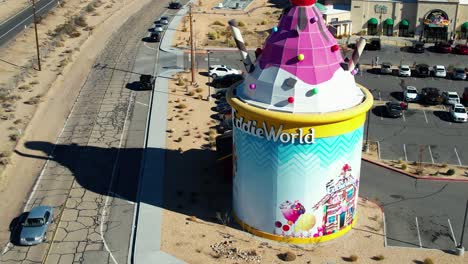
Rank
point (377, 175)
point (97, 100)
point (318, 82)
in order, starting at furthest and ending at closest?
1. point (97, 100)
2. point (377, 175)
3. point (318, 82)

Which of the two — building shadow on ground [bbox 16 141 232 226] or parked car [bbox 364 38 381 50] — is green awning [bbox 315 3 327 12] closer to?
parked car [bbox 364 38 381 50]

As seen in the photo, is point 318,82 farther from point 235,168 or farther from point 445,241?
point 445,241

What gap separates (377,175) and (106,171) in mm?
20865

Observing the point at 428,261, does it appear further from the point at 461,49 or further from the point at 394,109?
the point at 461,49

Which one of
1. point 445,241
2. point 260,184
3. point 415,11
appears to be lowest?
point 445,241

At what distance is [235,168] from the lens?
3862 centimetres

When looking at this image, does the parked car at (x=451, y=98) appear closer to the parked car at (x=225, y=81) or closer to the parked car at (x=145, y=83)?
the parked car at (x=225, y=81)

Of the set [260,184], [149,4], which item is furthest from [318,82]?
[149,4]

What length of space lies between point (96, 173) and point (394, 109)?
1144 inches

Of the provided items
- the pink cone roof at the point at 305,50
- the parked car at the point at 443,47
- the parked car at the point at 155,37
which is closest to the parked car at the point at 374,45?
the parked car at the point at 443,47

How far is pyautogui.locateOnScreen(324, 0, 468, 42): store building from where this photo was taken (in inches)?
3369

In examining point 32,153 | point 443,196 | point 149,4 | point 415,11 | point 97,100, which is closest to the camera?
point 443,196

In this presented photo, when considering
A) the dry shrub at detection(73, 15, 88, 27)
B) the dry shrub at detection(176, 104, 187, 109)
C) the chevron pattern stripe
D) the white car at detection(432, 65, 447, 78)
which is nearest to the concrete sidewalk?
the dry shrub at detection(176, 104, 187, 109)

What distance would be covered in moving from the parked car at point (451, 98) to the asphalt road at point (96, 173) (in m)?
30.4
